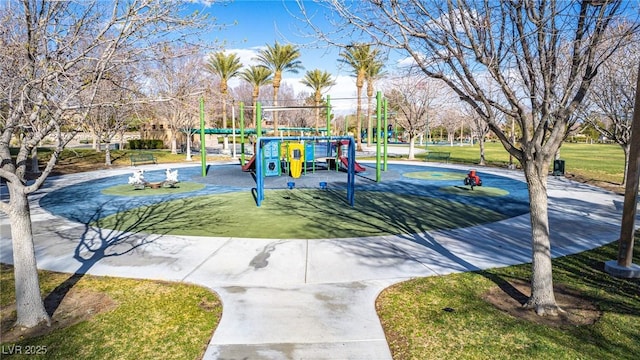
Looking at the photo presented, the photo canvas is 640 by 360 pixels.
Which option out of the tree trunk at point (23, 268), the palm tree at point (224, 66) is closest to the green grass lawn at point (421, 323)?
the tree trunk at point (23, 268)

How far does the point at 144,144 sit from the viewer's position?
167 feet

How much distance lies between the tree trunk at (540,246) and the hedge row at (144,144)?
52035 mm

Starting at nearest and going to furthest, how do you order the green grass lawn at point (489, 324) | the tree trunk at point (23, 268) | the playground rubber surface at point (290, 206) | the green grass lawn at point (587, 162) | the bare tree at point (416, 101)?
the green grass lawn at point (489, 324) < the tree trunk at point (23, 268) < the playground rubber surface at point (290, 206) < the green grass lawn at point (587, 162) < the bare tree at point (416, 101)

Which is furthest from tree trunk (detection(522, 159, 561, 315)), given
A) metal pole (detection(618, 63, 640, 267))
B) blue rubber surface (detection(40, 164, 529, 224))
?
blue rubber surface (detection(40, 164, 529, 224))

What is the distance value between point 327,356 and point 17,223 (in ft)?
15.5

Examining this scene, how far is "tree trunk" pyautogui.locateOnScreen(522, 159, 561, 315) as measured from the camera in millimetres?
5836

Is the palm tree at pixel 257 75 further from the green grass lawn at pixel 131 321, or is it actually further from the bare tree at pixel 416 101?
the green grass lawn at pixel 131 321

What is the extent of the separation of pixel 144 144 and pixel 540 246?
52629 millimetres

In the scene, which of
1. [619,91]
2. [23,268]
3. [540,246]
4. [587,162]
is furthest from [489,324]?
[587,162]

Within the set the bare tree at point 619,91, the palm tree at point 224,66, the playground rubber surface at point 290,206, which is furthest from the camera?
the palm tree at point 224,66

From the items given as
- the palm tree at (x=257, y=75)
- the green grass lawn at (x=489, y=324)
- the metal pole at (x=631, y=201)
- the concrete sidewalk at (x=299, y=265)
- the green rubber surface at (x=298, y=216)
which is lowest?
the green grass lawn at (x=489, y=324)

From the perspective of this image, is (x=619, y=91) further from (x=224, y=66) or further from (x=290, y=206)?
(x=224, y=66)

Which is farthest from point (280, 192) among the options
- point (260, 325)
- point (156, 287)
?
point (260, 325)

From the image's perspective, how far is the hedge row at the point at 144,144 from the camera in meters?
50.3
